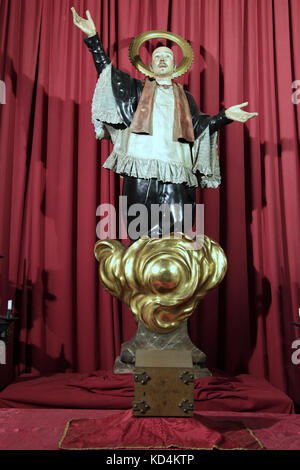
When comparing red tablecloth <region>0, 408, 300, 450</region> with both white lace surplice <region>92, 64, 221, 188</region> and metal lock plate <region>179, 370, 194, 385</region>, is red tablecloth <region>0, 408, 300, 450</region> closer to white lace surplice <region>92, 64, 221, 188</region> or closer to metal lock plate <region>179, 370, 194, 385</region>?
metal lock plate <region>179, 370, 194, 385</region>

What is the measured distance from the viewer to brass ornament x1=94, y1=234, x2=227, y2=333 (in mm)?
2049

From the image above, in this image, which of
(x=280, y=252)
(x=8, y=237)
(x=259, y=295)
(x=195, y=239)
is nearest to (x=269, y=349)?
(x=259, y=295)

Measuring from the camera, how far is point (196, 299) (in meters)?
2.17

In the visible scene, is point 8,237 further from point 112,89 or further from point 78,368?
point 112,89

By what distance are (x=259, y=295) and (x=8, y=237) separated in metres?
1.65

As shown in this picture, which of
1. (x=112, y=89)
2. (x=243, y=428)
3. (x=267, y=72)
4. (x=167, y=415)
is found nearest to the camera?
(x=167, y=415)

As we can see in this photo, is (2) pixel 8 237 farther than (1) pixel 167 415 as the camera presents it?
Yes

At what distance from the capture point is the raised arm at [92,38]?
2.26m

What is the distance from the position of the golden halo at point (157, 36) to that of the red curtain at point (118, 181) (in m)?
0.37

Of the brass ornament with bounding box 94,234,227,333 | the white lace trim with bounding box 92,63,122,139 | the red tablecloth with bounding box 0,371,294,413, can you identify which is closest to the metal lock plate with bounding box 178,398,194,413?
the red tablecloth with bounding box 0,371,294,413

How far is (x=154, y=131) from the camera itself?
234 centimetres

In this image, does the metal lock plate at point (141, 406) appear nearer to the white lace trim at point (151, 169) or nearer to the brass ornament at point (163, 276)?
the brass ornament at point (163, 276)

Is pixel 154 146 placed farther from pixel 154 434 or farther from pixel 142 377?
pixel 154 434

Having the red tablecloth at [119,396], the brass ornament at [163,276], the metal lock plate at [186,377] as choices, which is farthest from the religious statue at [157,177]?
the metal lock plate at [186,377]
